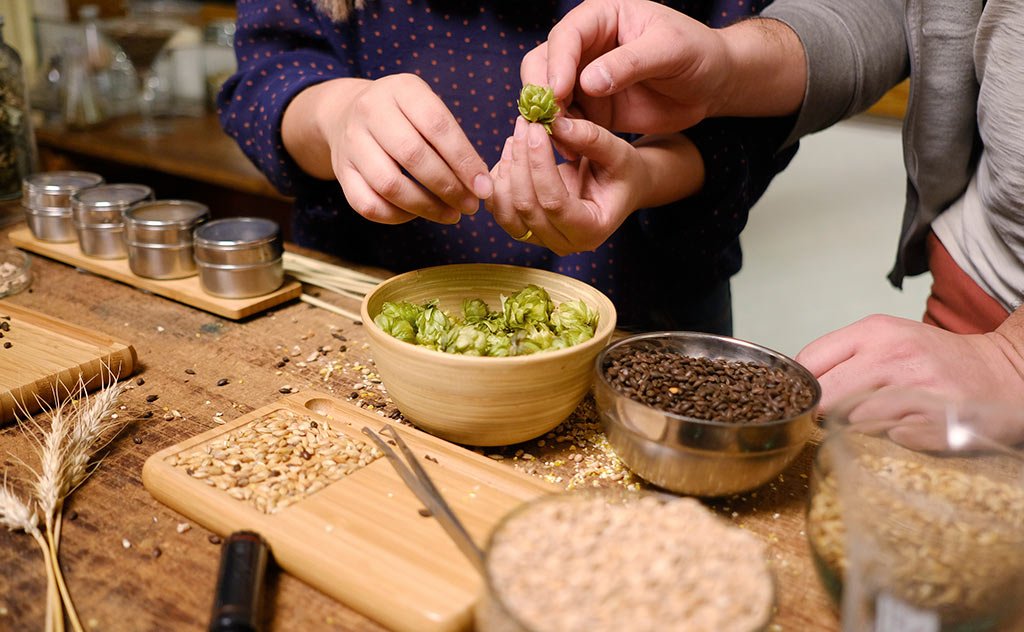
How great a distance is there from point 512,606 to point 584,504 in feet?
0.54

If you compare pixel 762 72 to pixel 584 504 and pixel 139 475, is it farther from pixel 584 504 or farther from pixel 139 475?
pixel 139 475

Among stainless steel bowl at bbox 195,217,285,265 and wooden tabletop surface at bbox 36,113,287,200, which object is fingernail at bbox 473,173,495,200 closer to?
stainless steel bowl at bbox 195,217,285,265

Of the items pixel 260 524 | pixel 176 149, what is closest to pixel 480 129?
pixel 260 524

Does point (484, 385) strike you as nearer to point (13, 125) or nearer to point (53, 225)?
point (53, 225)

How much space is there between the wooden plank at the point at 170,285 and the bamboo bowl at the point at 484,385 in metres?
0.44

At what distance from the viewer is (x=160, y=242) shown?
1.56m

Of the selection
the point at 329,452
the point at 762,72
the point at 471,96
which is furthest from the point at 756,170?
the point at 329,452

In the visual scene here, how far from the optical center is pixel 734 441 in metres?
0.90

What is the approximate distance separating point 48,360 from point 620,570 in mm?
960

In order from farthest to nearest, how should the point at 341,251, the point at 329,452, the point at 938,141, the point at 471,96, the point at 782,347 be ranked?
the point at 782,347, the point at 341,251, the point at 471,96, the point at 938,141, the point at 329,452

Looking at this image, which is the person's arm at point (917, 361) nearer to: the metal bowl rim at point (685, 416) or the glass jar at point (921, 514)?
the metal bowl rim at point (685, 416)

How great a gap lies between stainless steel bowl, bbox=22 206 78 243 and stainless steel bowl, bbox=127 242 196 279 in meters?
0.24

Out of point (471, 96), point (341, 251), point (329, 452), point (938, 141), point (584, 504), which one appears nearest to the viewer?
point (584, 504)

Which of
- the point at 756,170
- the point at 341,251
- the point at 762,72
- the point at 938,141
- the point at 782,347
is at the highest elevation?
the point at 762,72
